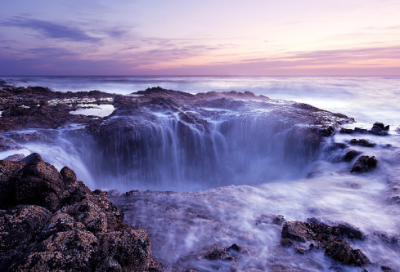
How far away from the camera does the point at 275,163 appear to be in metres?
9.73

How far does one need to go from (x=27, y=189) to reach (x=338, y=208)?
260 inches

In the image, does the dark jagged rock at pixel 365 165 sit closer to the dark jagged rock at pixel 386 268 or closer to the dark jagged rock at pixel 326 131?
the dark jagged rock at pixel 326 131

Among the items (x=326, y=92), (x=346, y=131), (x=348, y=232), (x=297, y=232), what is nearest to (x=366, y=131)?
(x=346, y=131)

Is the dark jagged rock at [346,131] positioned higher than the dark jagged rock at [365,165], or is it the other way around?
the dark jagged rock at [346,131]

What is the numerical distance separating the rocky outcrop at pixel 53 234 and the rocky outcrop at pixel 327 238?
2.55 m

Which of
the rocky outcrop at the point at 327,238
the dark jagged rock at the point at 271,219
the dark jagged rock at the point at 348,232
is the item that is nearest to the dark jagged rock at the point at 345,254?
the rocky outcrop at the point at 327,238

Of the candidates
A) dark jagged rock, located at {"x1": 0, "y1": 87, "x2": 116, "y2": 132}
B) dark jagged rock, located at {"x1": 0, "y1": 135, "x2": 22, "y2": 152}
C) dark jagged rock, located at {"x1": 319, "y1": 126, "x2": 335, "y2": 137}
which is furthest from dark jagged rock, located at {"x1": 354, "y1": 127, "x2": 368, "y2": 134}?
dark jagged rock, located at {"x1": 0, "y1": 135, "x2": 22, "y2": 152}

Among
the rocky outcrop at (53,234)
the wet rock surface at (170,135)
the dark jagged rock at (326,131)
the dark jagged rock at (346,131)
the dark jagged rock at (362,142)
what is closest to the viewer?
the rocky outcrop at (53,234)

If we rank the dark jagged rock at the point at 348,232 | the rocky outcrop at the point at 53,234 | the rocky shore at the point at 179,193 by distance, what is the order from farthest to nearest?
the dark jagged rock at the point at 348,232
the rocky shore at the point at 179,193
the rocky outcrop at the point at 53,234

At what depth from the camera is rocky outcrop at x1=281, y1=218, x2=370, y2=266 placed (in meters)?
3.77

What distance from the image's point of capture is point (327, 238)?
4.34 m

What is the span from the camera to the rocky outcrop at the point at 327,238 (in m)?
3.77

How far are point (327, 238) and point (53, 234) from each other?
456cm

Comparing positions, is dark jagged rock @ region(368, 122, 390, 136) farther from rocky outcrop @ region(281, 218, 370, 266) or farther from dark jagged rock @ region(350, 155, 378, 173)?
rocky outcrop @ region(281, 218, 370, 266)
